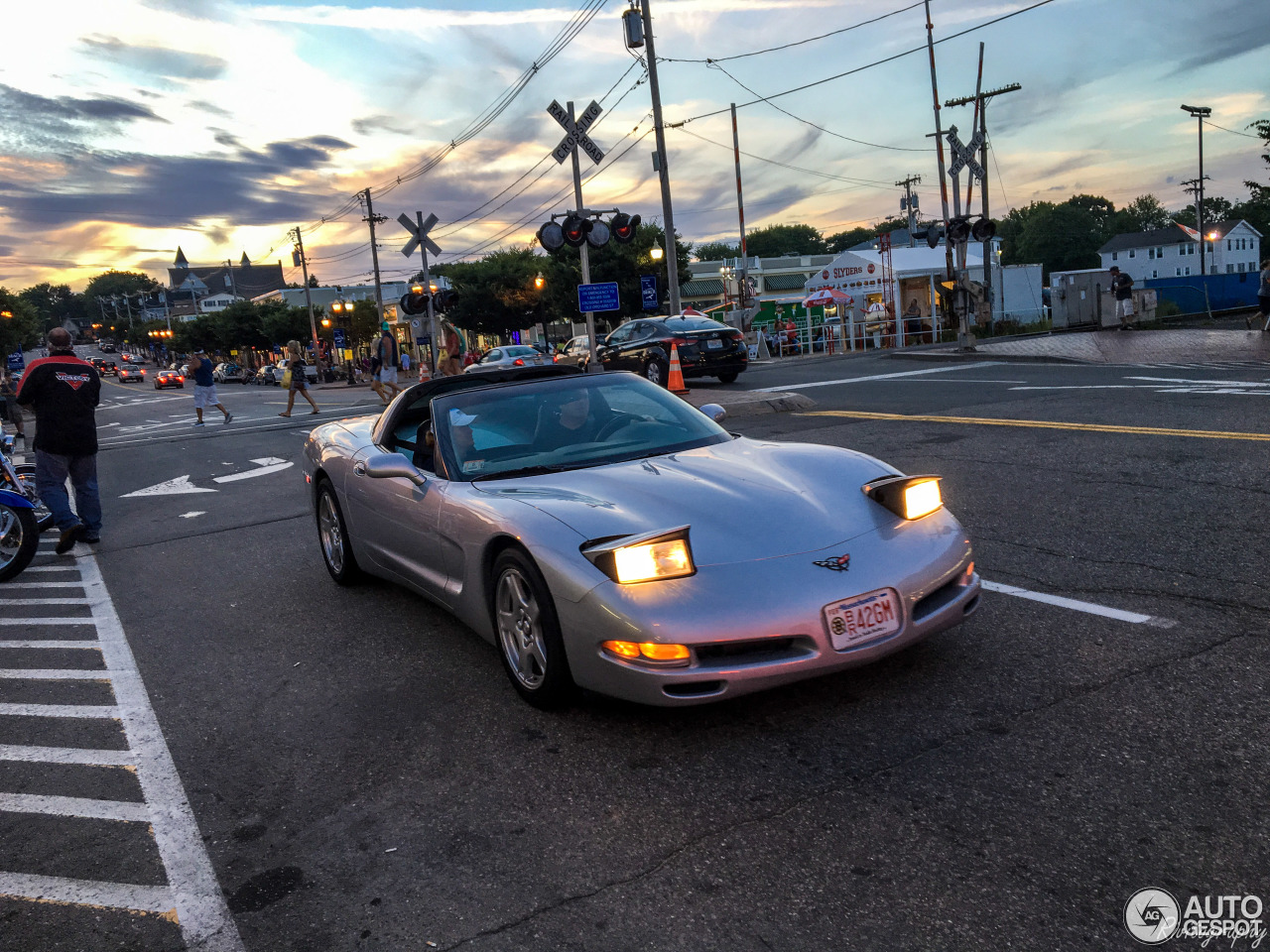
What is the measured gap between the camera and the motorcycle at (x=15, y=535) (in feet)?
23.6

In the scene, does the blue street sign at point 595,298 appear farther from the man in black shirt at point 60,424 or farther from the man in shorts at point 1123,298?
the man in shorts at point 1123,298

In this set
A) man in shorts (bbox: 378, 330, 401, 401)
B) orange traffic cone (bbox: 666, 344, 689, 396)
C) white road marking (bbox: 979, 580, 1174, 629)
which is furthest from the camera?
man in shorts (bbox: 378, 330, 401, 401)

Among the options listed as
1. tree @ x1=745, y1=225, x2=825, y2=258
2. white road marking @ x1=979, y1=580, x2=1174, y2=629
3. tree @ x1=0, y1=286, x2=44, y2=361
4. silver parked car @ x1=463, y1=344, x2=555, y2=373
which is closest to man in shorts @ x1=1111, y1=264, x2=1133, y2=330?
silver parked car @ x1=463, y1=344, x2=555, y2=373

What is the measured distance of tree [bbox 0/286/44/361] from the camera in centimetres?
5859

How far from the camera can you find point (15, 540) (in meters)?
7.27

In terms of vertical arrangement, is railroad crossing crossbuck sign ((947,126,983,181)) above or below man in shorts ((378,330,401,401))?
above

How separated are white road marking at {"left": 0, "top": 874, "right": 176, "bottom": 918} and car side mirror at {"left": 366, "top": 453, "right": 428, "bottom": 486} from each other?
216 centimetres

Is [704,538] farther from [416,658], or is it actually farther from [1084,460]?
[1084,460]

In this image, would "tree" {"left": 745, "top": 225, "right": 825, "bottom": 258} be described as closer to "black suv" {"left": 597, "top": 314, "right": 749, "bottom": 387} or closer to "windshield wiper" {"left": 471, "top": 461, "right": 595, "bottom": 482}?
"black suv" {"left": 597, "top": 314, "right": 749, "bottom": 387}

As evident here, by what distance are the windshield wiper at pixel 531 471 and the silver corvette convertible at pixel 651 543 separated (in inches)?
0.4

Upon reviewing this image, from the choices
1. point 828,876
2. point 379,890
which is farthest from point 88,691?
point 828,876

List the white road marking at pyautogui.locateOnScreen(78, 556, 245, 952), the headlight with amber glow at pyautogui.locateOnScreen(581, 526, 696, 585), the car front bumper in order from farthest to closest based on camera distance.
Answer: the headlight with amber glow at pyautogui.locateOnScreen(581, 526, 696, 585)
the car front bumper
the white road marking at pyautogui.locateOnScreen(78, 556, 245, 952)

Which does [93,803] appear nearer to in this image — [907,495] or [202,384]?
[907,495]

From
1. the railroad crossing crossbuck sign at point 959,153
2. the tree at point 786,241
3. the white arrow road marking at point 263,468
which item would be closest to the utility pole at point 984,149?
the railroad crossing crossbuck sign at point 959,153
